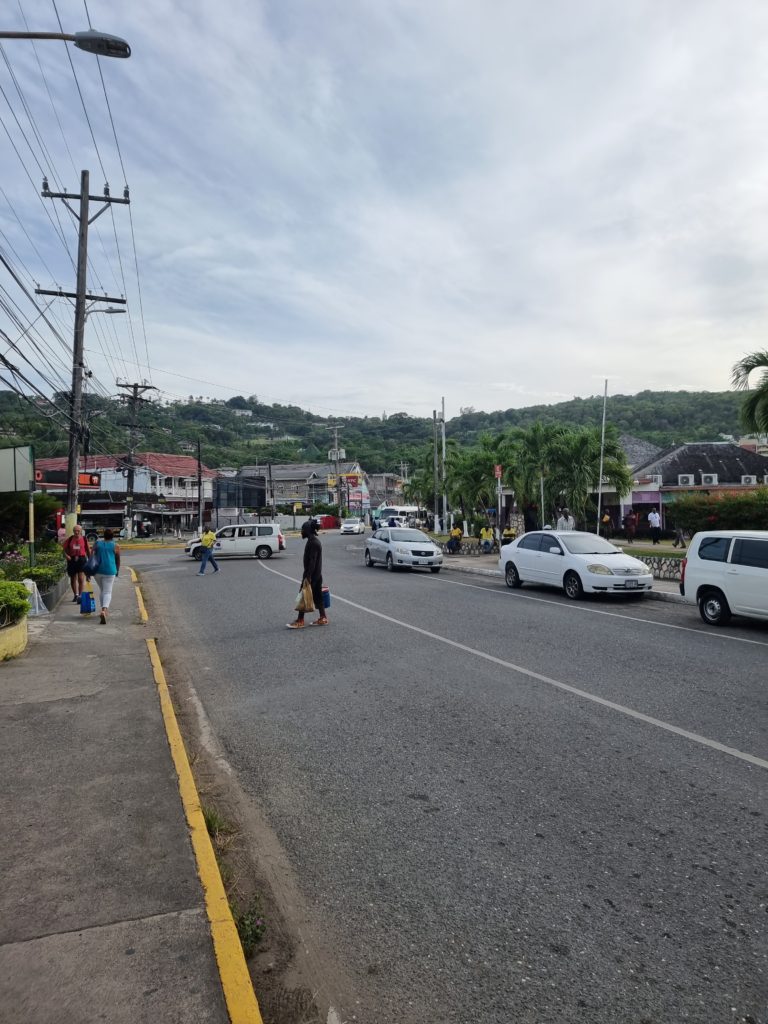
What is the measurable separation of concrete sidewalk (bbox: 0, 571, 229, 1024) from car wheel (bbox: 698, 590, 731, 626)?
9628mm

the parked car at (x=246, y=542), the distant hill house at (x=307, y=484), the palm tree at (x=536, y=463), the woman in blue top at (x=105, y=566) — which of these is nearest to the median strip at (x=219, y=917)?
the woman in blue top at (x=105, y=566)

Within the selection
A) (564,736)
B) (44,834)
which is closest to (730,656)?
(564,736)

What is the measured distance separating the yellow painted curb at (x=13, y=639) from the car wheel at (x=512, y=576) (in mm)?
12191

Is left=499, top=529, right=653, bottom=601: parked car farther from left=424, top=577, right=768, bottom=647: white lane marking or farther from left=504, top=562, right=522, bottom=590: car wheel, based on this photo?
left=424, top=577, right=768, bottom=647: white lane marking

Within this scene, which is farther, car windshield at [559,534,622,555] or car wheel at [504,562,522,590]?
car wheel at [504,562,522,590]

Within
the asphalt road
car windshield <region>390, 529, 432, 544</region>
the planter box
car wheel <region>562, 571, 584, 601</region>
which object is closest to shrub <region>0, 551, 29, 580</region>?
the planter box

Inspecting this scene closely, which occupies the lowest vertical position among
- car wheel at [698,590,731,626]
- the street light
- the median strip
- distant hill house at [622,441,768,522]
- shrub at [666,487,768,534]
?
the median strip

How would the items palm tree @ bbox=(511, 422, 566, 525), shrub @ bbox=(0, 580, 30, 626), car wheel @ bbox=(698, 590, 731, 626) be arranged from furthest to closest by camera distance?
palm tree @ bbox=(511, 422, 566, 525) < car wheel @ bbox=(698, 590, 731, 626) < shrub @ bbox=(0, 580, 30, 626)

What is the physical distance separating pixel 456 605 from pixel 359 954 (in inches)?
467

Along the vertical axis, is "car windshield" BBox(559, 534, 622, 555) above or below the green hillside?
below

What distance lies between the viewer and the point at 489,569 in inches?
930

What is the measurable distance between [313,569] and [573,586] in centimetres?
680

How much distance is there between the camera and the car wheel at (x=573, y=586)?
15.8 metres

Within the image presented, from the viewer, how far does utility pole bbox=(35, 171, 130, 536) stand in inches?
882
